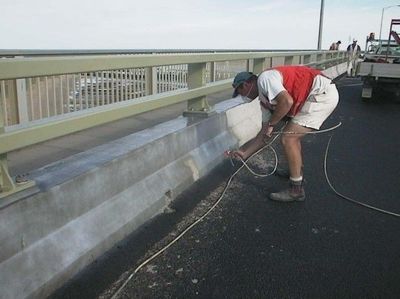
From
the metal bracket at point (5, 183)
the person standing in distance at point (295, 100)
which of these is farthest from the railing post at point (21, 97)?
the metal bracket at point (5, 183)

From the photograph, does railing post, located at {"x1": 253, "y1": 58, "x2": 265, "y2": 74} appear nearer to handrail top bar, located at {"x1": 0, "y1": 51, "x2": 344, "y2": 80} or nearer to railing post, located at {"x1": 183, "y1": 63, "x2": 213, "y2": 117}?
railing post, located at {"x1": 183, "y1": 63, "x2": 213, "y2": 117}

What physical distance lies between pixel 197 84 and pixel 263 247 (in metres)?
2.62

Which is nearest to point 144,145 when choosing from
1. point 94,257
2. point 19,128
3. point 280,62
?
point 94,257

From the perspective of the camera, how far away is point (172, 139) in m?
4.91

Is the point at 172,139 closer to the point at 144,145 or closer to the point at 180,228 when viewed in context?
the point at 144,145

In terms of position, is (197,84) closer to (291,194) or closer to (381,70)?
(291,194)

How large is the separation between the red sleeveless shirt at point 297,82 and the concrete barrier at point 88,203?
122 centimetres

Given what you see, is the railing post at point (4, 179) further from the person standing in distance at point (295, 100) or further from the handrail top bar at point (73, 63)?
the person standing in distance at point (295, 100)

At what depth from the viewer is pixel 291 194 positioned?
4.95m

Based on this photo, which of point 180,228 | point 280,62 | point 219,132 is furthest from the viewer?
point 280,62

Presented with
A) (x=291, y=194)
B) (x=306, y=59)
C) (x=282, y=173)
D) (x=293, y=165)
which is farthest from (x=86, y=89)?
(x=306, y=59)

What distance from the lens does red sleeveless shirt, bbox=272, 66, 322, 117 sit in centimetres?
481

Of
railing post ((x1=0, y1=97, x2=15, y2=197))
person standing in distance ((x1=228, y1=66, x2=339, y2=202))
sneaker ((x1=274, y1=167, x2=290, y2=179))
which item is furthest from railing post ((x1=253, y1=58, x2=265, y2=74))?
railing post ((x1=0, y1=97, x2=15, y2=197))

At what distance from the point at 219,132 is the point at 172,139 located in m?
1.55
